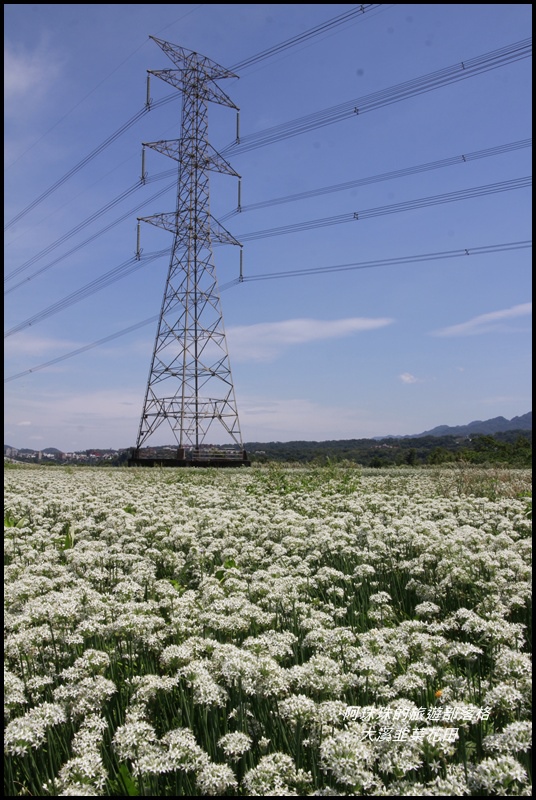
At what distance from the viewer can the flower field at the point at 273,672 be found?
129 inches

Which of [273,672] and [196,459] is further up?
[273,672]

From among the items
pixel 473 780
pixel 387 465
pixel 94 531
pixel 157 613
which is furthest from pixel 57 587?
pixel 387 465

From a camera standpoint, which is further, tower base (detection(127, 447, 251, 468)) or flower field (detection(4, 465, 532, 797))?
tower base (detection(127, 447, 251, 468))

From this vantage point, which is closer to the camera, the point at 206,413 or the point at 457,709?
the point at 457,709

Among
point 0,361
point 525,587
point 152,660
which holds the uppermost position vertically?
point 0,361

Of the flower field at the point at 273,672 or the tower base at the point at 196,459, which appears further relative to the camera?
the tower base at the point at 196,459

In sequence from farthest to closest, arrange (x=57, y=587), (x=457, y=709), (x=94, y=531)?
(x=94, y=531)
(x=57, y=587)
(x=457, y=709)

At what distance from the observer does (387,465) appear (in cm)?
3369

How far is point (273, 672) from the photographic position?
154 inches

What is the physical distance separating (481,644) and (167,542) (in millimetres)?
5345

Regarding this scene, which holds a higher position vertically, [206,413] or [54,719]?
[206,413]

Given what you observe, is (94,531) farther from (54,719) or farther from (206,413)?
(206,413)

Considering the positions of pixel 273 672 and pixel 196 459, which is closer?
pixel 273 672

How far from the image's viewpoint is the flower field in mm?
3285
